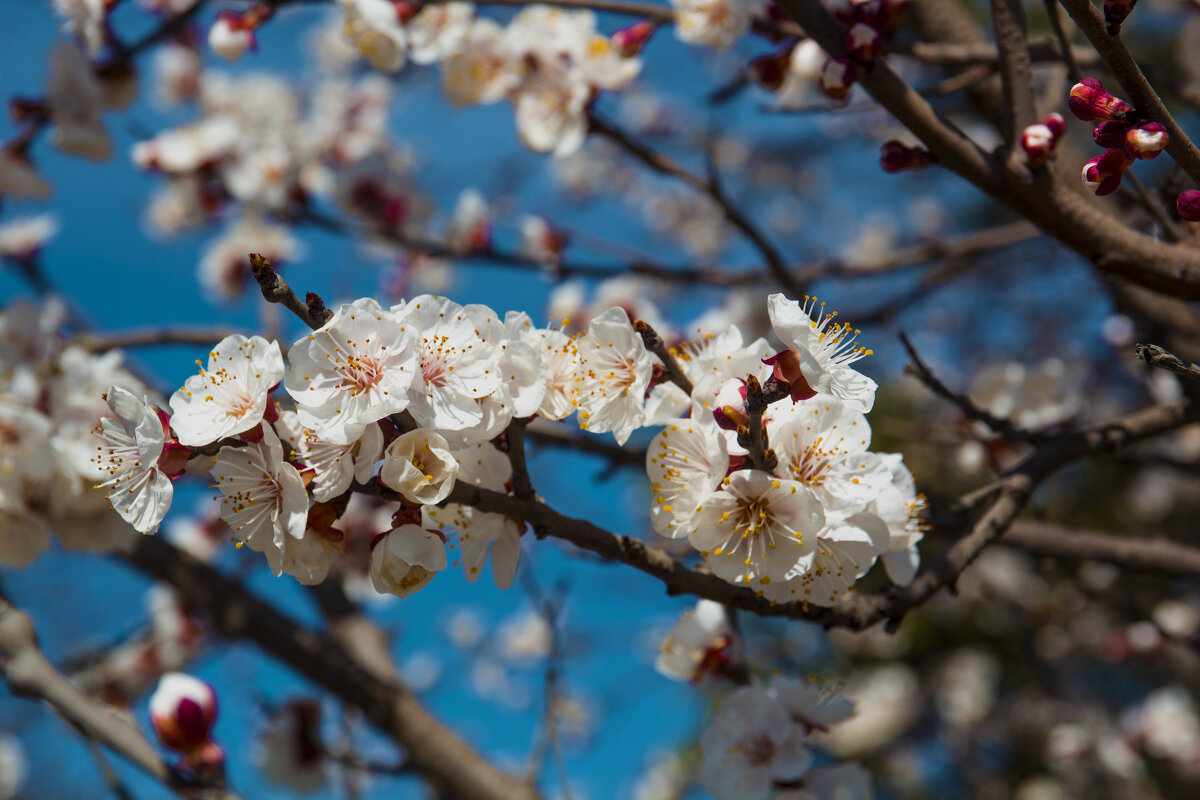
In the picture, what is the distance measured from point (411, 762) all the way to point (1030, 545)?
1452 mm

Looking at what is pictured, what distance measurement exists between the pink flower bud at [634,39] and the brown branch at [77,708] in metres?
1.72

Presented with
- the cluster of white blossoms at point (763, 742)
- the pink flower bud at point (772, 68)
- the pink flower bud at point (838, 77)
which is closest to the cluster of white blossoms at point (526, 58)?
the pink flower bud at point (772, 68)

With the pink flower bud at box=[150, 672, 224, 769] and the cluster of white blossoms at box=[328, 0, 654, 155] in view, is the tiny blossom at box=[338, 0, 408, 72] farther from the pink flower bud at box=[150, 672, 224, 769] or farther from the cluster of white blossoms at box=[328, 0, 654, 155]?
the pink flower bud at box=[150, 672, 224, 769]

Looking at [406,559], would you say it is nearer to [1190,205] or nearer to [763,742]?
[763,742]

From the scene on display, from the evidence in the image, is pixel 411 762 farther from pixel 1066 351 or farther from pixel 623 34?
pixel 1066 351

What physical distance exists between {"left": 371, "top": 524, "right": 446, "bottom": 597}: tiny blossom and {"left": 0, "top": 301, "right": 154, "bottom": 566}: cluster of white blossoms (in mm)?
638

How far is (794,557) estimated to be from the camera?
3.12 ft

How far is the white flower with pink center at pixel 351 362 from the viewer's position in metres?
0.91

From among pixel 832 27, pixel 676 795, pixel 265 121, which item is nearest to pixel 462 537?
pixel 832 27

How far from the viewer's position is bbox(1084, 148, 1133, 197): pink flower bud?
0.98 meters

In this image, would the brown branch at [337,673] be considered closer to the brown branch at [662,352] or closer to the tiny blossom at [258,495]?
the tiny blossom at [258,495]

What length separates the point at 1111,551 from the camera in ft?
5.47

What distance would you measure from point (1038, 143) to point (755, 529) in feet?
2.44

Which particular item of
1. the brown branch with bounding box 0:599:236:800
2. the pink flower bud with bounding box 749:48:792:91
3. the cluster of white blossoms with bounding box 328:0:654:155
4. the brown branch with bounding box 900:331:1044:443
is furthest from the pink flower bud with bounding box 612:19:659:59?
the brown branch with bounding box 0:599:236:800
